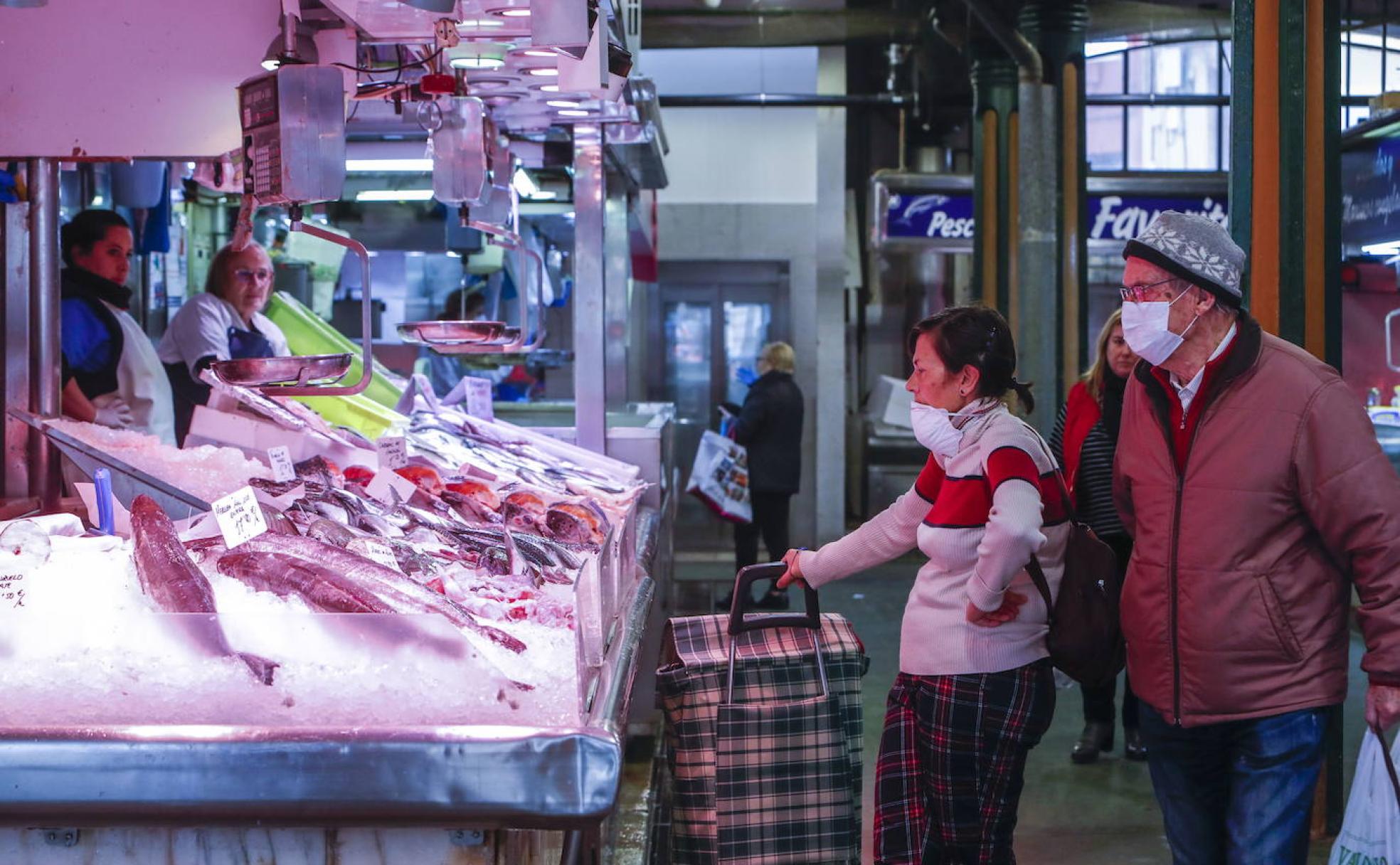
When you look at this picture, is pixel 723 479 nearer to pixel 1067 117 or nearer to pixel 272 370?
pixel 1067 117

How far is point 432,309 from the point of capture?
10727 millimetres

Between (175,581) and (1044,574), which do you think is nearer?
(175,581)

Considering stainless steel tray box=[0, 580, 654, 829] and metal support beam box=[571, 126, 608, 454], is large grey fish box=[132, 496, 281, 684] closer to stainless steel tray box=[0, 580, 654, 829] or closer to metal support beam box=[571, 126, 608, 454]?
stainless steel tray box=[0, 580, 654, 829]

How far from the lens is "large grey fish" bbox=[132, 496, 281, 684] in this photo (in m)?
2.00

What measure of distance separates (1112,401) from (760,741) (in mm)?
2303

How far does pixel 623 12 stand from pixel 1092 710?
3.29m

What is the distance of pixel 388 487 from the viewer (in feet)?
11.1

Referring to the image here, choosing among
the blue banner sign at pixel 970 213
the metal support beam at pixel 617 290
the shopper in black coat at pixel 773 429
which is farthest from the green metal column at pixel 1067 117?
the metal support beam at pixel 617 290

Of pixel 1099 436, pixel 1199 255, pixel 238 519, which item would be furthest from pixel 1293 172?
pixel 238 519

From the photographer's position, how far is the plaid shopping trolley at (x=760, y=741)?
3117 mm

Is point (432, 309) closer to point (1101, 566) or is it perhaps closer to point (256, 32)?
point (256, 32)

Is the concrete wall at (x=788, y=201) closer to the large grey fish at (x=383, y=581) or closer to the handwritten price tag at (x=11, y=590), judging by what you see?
the large grey fish at (x=383, y=581)

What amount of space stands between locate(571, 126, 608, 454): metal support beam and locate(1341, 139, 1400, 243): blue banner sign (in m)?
3.33

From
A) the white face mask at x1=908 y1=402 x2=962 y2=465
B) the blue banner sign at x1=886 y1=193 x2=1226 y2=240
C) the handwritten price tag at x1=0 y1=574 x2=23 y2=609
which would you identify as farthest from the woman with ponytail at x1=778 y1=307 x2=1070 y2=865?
the blue banner sign at x1=886 y1=193 x2=1226 y2=240
